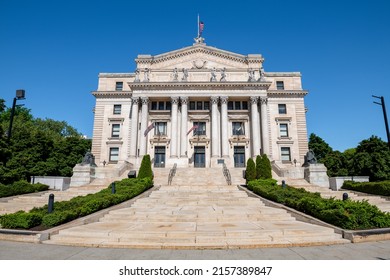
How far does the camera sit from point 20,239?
325 inches

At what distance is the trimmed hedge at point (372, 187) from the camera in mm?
18469

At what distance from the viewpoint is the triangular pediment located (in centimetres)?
4225

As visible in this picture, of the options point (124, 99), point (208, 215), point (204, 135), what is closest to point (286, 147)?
point (204, 135)

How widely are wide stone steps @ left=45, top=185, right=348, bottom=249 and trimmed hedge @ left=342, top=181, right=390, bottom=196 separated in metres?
11.3

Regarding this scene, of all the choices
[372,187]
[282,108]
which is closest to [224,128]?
[282,108]

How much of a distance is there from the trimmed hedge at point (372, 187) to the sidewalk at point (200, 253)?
1383cm

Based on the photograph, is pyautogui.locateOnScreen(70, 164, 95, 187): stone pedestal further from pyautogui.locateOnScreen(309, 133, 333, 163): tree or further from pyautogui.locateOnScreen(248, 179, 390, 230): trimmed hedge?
pyautogui.locateOnScreen(309, 133, 333, 163): tree

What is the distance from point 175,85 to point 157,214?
29031 millimetres

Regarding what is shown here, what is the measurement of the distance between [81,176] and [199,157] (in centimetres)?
1826

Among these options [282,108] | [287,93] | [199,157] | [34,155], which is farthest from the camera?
[282,108]

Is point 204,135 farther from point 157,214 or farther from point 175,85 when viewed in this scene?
point 157,214

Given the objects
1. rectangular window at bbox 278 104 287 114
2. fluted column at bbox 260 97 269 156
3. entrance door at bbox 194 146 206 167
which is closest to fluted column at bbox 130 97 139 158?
entrance door at bbox 194 146 206 167

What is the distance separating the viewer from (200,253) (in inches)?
265

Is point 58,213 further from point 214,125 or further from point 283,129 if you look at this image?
point 283,129
